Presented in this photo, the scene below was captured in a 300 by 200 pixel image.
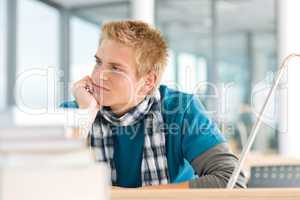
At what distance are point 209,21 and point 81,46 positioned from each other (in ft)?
5.42

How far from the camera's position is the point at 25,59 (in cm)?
575

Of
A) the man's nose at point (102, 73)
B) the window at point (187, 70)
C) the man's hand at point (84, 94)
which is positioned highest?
the window at point (187, 70)

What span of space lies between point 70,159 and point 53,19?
20.7 feet

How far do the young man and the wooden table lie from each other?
752mm

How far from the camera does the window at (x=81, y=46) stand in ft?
21.7

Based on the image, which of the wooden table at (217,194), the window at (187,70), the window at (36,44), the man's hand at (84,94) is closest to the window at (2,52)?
the window at (36,44)

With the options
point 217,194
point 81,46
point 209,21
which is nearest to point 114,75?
point 217,194

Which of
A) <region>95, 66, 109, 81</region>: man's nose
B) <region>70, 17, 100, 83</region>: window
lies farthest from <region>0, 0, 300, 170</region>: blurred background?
<region>95, 66, 109, 81</region>: man's nose

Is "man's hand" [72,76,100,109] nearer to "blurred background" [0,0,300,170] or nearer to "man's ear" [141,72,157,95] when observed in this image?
"man's ear" [141,72,157,95]

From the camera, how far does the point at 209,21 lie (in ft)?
21.1

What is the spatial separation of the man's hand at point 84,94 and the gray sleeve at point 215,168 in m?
0.37

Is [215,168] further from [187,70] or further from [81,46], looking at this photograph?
[81,46]

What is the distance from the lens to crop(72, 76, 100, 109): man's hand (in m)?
1.68

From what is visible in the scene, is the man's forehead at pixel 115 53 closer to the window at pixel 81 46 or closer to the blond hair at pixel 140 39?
the blond hair at pixel 140 39
